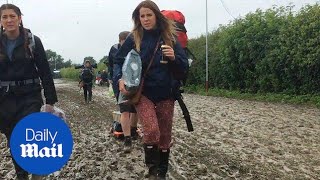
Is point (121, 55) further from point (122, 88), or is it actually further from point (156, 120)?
point (156, 120)

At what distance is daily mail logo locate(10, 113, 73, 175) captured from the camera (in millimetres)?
3967

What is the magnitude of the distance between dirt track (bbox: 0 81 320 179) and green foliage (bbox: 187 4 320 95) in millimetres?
6825

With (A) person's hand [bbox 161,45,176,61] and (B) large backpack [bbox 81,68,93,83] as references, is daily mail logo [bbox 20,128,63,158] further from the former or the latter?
(B) large backpack [bbox 81,68,93,83]

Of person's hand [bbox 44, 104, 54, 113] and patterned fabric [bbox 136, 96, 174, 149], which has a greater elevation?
person's hand [bbox 44, 104, 54, 113]

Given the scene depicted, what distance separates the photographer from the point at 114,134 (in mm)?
8250

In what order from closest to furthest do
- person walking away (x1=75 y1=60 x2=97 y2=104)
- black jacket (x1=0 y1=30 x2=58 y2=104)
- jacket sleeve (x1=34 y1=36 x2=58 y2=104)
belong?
black jacket (x1=0 y1=30 x2=58 y2=104), jacket sleeve (x1=34 y1=36 x2=58 y2=104), person walking away (x1=75 y1=60 x2=97 y2=104)

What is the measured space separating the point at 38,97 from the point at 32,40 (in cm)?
61

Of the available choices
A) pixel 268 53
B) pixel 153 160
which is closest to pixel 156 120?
pixel 153 160

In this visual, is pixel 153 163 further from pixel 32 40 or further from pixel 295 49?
pixel 295 49

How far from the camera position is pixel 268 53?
20.7 metres

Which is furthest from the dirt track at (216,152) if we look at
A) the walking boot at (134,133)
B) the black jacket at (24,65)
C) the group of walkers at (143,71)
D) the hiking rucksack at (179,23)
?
the hiking rucksack at (179,23)

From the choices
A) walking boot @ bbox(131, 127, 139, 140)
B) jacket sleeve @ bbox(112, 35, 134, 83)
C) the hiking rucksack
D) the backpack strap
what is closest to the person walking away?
walking boot @ bbox(131, 127, 139, 140)

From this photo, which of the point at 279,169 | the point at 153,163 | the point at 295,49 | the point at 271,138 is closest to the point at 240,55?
the point at 295,49

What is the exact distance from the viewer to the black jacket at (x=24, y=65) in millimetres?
4566
